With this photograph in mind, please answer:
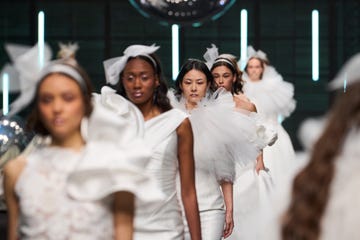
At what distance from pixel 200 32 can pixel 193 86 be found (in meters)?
9.29

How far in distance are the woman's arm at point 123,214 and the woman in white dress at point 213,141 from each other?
3.08 meters

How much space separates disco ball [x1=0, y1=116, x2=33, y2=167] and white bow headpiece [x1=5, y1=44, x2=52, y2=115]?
3867 millimetres

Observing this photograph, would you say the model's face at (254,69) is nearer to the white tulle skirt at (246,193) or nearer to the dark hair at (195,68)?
the white tulle skirt at (246,193)

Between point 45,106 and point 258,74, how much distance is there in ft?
27.8

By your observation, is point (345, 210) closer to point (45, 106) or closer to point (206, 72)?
point (45, 106)

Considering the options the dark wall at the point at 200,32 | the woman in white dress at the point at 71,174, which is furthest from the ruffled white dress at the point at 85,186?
the dark wall at the point at 200,32

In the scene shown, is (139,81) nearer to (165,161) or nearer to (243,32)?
(165,161)

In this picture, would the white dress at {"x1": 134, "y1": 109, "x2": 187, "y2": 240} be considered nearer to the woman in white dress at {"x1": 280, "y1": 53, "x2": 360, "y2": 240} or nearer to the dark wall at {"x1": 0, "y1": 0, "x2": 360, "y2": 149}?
the woman in white dress at {"x1": 280, "y1": 53, "x2": 360, "y2": 240}

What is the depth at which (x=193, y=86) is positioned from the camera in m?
8.64

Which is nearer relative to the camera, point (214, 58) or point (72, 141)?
point (72, 141)

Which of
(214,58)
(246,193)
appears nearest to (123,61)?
(214,58)

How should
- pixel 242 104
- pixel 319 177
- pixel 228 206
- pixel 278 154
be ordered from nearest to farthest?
pixel 319 177
pixel 228 206
pixel 242 104
pixel 278 154

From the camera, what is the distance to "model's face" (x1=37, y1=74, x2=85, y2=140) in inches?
185

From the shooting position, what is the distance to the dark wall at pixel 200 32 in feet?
58.0
